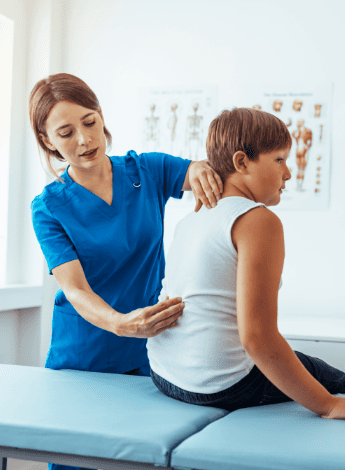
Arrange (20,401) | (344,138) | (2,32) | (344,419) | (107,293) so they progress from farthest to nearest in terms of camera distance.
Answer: (2,32)
(344,138)
(107,293)
(20,401)
(344,419)

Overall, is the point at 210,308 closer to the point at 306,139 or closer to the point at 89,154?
the point at 89,154

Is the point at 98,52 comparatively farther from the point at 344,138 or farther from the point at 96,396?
the point at 96,396

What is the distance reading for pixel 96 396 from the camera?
3.69ft

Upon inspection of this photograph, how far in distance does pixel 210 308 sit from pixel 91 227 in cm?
50

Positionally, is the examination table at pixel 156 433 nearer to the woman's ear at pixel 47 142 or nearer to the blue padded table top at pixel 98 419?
the blue padded table top at pixel 98 419

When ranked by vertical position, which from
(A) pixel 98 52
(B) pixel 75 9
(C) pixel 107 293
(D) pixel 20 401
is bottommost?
(D) pixel 20 401

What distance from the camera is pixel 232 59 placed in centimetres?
282

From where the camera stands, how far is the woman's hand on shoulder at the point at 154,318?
1.03 metres

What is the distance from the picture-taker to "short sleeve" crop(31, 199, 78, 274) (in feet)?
4.31

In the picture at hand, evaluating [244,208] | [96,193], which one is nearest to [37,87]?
[96,193]

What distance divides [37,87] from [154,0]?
1.84m

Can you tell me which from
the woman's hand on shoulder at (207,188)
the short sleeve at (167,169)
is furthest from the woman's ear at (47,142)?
the woman's hand on shoulder at (207,188)

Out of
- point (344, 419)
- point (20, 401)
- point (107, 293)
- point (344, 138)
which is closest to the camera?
point (344, 419)

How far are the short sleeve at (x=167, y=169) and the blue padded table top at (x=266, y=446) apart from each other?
76 cm
